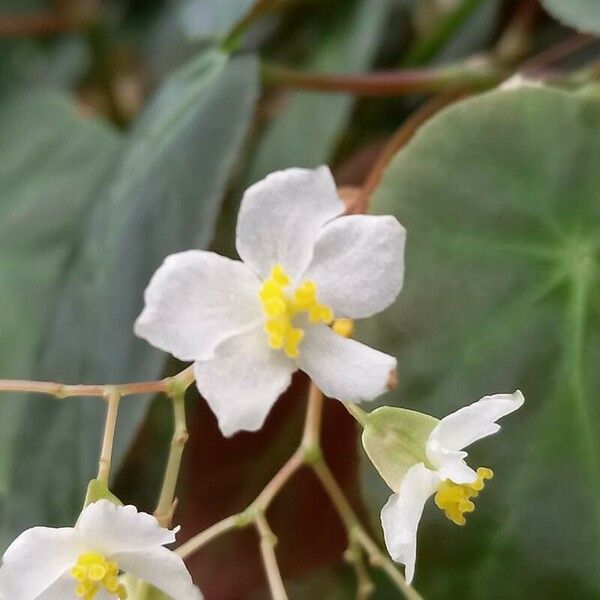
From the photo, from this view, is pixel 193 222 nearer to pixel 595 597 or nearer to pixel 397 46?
pixel 595 597

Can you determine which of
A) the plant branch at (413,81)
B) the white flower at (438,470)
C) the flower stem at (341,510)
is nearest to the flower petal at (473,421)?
the white flower at (438,470)

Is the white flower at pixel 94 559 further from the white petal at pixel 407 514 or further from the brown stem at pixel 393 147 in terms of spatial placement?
the brown stem at pixel 393 147

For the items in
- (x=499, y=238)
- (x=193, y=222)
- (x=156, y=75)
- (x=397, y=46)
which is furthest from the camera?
(x=156, y=75)

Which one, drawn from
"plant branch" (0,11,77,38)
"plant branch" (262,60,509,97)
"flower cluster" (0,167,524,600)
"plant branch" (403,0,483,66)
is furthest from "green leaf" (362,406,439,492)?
"plant branch" (0,11,77,38)

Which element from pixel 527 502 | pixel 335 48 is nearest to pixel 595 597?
pixel 527 502

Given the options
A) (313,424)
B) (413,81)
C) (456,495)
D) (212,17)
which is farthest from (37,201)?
(456,495)

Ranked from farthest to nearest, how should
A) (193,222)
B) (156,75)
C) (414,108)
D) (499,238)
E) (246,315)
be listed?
(156,75)
(414,108)
(193,222)
(499,238)
(246,315)

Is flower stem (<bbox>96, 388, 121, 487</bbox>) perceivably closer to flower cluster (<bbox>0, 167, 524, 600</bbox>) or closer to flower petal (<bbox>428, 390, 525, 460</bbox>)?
flower cluster (<bbox>0, 167, 524, 600</bbox>)
